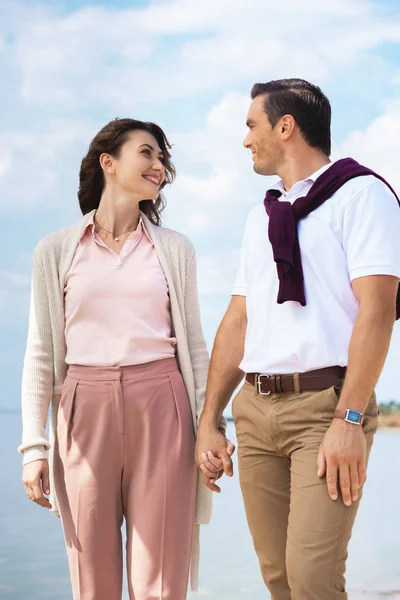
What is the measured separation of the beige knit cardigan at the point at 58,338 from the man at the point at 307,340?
284 millimetres

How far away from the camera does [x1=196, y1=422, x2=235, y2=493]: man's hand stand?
9.02 feet

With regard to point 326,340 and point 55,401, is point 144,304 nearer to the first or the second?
point 55,401

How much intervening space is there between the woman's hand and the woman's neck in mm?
738

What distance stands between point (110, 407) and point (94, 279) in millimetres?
384

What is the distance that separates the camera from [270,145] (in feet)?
8.86

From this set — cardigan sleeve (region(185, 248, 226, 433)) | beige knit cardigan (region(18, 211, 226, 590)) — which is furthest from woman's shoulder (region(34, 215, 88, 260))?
cardigan sleeve (region(185, 248, 226, 433))

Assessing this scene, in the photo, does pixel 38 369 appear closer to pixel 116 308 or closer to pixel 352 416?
pixel 116 308

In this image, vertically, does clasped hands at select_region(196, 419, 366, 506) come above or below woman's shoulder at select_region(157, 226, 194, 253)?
below

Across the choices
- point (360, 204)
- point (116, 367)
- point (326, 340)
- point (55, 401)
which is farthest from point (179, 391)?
point (360, 204)

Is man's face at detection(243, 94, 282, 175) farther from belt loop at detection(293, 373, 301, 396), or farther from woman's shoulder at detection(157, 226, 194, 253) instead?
belt loop at detection(293, 373, 301, 396)

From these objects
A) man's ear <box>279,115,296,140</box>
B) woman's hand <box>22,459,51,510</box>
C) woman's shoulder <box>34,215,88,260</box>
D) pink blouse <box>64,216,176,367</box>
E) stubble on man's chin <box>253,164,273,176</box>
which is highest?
man's ear <box>279,115,296,140</box>

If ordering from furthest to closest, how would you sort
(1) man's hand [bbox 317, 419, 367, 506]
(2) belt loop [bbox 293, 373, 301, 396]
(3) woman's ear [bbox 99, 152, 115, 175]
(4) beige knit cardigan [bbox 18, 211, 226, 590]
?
(3) woman's ear [bbox 99, 152, 115, 175]
(4) beige knit cardigan [bbox 18, 211, 226, 590]
(2) belt loop [bbox 293, 373, 301, 396]
(1) man's hand [bbox 317, 419, 367, 506]

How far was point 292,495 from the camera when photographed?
2.46 m

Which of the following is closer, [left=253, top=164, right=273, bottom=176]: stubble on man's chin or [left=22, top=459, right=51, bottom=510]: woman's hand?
[left=253, top=164, right=273, bottom=176]: stubble on man's chin
